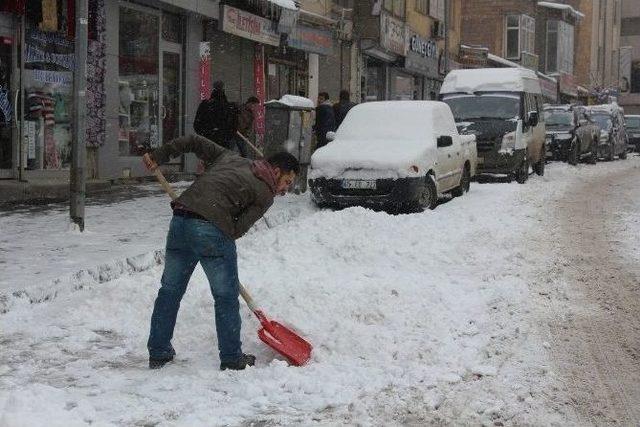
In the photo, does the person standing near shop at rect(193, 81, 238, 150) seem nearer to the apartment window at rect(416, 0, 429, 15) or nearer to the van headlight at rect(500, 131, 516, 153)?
the van headlight at rect(500, 131, 516, 153)

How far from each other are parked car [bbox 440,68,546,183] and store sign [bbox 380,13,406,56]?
25.8ft

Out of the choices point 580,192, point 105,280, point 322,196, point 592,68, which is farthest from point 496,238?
point 592,68

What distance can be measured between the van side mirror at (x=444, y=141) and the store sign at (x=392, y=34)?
1425cm

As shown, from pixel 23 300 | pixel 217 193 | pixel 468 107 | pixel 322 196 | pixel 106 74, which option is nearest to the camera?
pixel 217 193

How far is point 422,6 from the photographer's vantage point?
111 ft

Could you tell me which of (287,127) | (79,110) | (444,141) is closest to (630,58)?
(444,141)

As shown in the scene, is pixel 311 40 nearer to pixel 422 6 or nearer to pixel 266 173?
pixel 422 6

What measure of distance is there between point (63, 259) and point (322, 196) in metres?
5.26

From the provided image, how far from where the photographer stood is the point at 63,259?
337 inches

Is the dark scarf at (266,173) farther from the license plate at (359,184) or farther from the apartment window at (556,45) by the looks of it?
the apartment window at (556,45)

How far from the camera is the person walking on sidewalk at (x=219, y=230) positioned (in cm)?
530

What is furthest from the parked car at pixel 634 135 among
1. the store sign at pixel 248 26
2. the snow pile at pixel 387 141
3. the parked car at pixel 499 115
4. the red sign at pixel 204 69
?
the snow pile at pixel 387 141

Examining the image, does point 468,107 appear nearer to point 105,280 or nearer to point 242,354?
point 105,280

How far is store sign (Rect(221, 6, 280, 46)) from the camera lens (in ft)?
62.0
